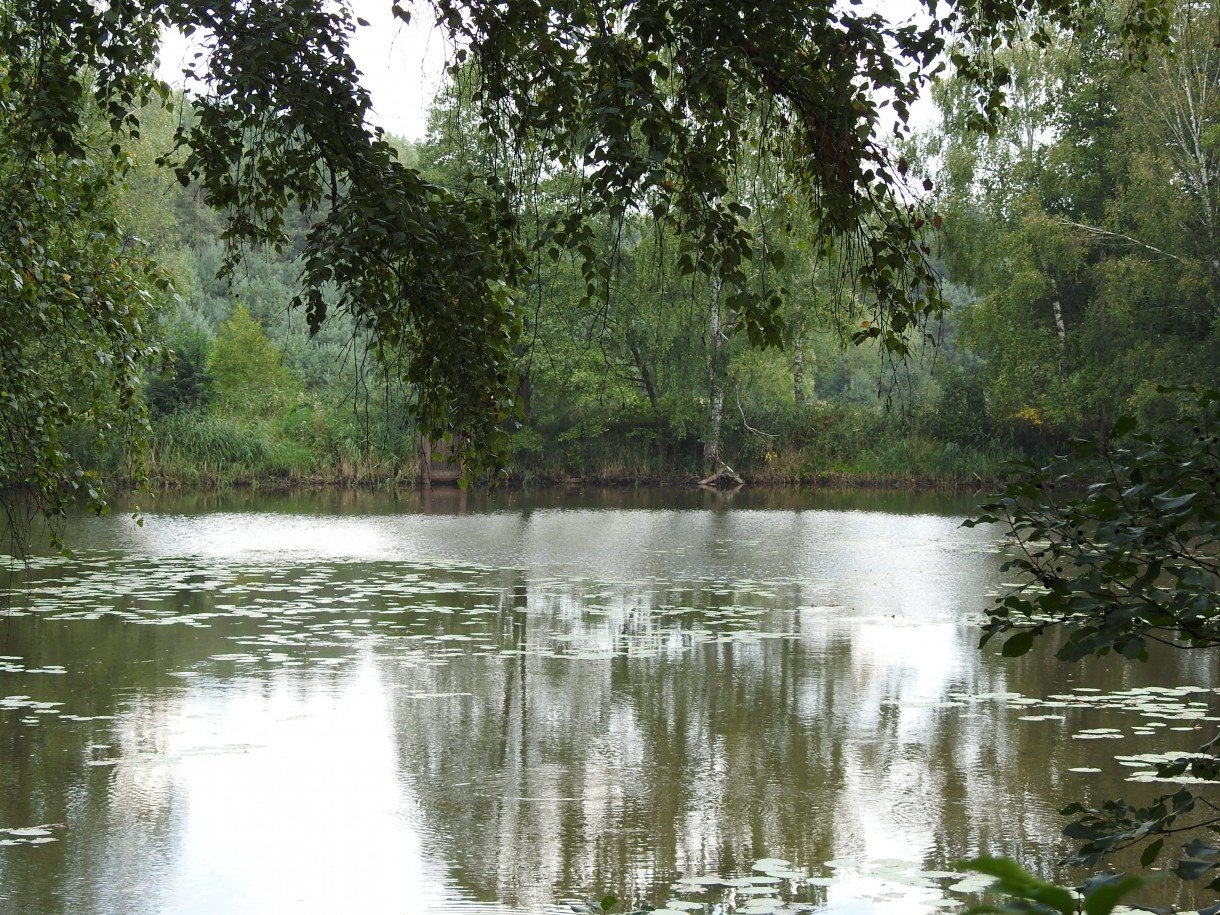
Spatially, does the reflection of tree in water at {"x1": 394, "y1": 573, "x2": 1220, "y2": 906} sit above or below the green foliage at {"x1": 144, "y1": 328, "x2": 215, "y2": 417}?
below

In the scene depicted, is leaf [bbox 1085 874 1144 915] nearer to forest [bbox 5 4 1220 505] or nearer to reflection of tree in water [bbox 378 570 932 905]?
reflection of tree in water [bbox 378 570 932 905]

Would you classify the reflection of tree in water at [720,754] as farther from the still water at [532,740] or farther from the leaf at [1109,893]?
the leaf at [1109,893]

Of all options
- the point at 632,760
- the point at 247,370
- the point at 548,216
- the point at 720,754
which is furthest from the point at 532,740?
the point at 247,370

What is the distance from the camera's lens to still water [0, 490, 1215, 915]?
514 cm

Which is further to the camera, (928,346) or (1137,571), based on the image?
(928,346)

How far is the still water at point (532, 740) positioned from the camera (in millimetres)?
5141

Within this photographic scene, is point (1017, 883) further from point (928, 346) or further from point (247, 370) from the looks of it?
point (247, 370)

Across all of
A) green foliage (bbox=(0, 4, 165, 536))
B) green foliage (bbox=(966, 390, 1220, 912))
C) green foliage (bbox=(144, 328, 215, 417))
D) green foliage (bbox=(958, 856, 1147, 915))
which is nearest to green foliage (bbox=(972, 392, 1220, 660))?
green foliage (bbox=(966, 390, 1220, 912))

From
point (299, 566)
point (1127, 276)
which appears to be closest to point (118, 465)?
point (299, 566)

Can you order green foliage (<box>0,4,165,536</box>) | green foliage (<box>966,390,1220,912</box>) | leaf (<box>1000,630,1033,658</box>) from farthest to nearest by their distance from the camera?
green foliage (<box>0,4,165,536</box>) → leaf (<box>1000,630,1033,658</box>) → green foliage (<box>966,390,1220,912</box>)

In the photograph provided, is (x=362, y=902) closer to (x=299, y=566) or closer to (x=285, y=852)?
(x=285, y=852)

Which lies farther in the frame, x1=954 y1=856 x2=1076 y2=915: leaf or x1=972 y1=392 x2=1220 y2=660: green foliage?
x1=972 y1=392 x2=1220 y2=660: green foliage

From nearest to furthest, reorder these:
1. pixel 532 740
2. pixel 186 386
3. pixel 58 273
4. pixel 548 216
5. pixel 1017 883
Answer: pixel 1017 883 → pixel 548 216 → pixel 58 273 → pixel 532 740 → pixel 186 386

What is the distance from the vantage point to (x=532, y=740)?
23.7ft
